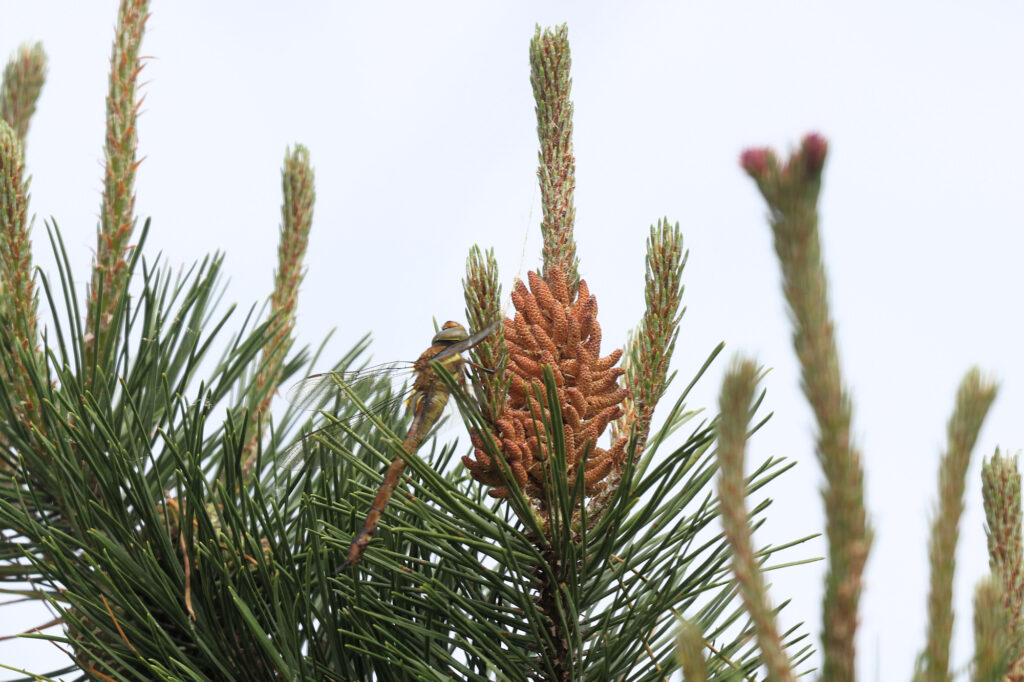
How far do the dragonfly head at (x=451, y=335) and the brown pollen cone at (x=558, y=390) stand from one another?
8 cm

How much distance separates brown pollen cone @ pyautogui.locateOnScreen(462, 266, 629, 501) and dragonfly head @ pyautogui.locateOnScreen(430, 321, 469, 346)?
8cm

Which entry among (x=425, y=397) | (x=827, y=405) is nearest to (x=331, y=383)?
(x=425, y=397)

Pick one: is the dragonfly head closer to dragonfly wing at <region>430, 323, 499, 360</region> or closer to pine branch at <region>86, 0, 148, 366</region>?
dragonfly wing at <region>430, 323, 499, 360</region>

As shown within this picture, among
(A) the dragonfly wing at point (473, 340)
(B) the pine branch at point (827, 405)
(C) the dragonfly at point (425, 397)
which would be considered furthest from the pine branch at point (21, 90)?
(B) the pine branch at point (827, 405)

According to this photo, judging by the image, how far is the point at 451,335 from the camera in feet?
5.54

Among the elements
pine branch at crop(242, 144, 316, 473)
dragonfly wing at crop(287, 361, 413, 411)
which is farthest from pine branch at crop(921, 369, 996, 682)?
pine branch at crop(242, 144, 316, 473)

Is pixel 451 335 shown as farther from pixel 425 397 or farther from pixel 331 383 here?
pixel 331 383

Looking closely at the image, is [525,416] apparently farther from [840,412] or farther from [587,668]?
[840,412]

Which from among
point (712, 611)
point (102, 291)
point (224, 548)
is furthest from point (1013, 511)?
point (102, 291)

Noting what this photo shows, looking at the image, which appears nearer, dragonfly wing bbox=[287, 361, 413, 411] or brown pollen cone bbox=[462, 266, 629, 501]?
brown pollen cone bbox=[462, 266, 629, 501]

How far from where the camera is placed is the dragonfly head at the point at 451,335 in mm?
1686

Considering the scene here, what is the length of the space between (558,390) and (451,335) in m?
0.22

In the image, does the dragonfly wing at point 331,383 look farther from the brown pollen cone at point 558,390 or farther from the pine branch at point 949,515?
the pine branch at point 949,515

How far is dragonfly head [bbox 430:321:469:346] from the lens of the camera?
66.4 inches
